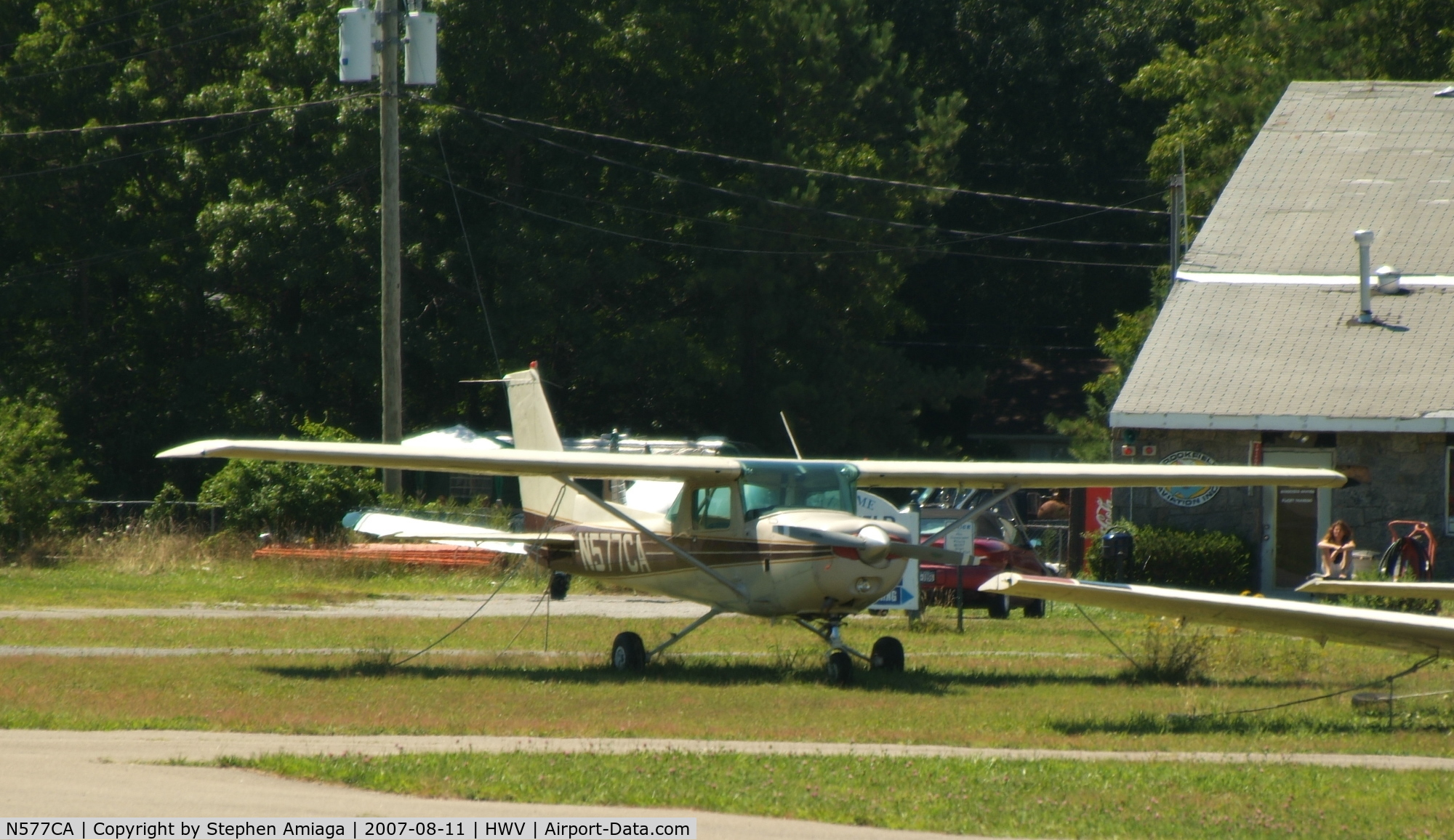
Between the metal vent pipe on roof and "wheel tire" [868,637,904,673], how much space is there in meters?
15.2

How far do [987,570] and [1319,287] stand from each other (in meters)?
10.1

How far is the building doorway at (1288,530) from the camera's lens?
2542 centimetres

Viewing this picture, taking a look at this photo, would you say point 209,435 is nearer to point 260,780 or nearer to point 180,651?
point 180,651

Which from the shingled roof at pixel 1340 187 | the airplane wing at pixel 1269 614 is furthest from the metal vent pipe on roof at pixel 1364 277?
the airplane wing at pixel 1269 614

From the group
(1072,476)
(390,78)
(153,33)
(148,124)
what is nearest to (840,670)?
(1072,476)

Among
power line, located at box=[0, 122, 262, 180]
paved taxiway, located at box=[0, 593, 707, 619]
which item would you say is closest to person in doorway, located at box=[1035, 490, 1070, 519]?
paved taxiway, located at box=[0, 593, 707, 619]

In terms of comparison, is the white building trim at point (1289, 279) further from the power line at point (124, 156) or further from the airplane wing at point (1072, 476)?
the power line at point (124, 156)

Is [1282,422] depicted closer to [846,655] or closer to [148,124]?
[846,655]

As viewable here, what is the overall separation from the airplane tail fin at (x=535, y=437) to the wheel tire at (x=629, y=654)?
2.40 metres

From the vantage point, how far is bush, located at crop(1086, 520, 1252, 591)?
25.1 m

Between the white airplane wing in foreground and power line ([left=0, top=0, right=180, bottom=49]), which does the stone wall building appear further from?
power line ([left=0, top=0, right=180, bottom=49])

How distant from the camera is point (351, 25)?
27.5 meters

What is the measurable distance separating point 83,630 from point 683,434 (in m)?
25.7

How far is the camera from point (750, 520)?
48.9ft
